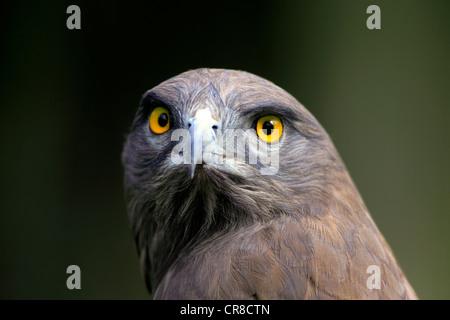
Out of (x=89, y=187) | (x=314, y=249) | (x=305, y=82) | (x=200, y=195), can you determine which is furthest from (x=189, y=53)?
(x=314, y=249)

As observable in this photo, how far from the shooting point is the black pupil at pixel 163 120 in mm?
2025

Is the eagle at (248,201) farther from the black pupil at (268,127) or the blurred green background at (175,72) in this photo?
the blurred green background at (175,72)

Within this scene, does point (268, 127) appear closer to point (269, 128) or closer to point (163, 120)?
point (269, 128)

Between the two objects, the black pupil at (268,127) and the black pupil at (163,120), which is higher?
the black pupil at (163,120)

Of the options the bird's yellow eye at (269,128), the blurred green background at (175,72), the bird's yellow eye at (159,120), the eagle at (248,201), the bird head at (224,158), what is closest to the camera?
the eagle at (248,201)

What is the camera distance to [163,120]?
2.04 m

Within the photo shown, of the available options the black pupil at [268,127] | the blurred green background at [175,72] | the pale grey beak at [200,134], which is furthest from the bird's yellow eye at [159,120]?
the blurred green background at [175,72]

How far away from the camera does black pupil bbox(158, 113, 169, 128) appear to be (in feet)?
6.64

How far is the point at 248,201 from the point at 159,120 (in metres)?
0.50

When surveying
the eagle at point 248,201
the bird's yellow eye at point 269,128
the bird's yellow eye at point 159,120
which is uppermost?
the bird's yellow eye at point 159,120

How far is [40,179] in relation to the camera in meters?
4.48

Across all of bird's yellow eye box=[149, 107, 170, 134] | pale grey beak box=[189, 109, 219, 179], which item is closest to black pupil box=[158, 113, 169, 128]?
bird's yellow eye box=[149, 107, 170, 134]

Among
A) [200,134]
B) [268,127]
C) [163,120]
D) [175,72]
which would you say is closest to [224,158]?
[200,134]
